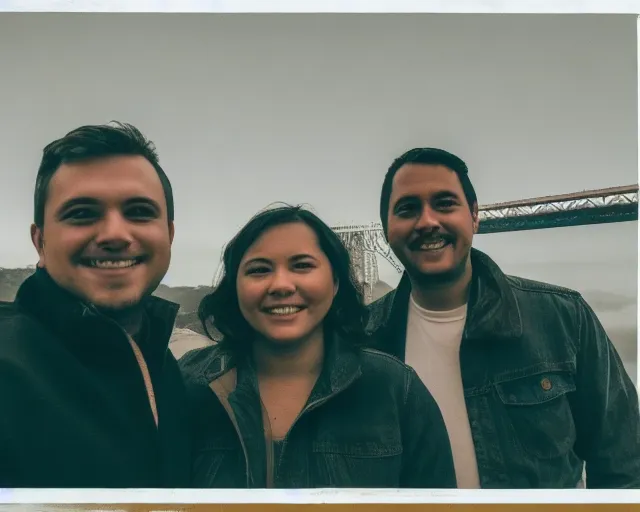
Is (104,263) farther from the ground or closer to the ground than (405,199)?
closer to the ground

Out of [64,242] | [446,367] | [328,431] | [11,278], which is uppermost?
[64,242]

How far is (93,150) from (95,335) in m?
0.85

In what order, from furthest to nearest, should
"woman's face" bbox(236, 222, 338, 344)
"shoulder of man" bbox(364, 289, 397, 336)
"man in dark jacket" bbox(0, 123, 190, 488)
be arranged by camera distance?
"shoulder of man" bbox(364, 289, 397, 336) < "woman's face" bbox(236, 222, 338, 344) < "man in dark jacket" bbox(0, 123, 190, 488)

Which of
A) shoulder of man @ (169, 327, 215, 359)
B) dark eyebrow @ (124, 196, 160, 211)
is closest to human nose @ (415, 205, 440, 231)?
shoulder of man @ (169, 327, 215, 359)

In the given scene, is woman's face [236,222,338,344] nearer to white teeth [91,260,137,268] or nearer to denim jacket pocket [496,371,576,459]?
white teeth [91,260,137,268]

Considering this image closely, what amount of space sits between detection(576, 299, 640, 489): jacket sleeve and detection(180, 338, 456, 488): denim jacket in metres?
0.70

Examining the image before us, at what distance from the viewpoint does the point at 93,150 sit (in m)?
3.08

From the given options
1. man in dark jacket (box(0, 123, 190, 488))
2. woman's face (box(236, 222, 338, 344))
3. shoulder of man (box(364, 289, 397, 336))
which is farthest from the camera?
shoulder of man (box(364, 289, 397, 336))

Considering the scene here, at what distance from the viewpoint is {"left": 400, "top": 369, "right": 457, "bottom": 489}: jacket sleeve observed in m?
3.03

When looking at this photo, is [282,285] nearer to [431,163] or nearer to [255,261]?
[255,261]

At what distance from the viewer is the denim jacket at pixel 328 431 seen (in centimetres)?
297

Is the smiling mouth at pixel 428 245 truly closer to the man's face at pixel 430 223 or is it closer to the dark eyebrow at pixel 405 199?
the man's face at pixel 430 223

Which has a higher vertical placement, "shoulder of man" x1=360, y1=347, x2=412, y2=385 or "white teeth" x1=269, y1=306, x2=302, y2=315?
"white teeth" x1=269, y1=306, x2=302, y2=315

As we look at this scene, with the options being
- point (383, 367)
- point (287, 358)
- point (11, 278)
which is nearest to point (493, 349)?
point (383, 367)
